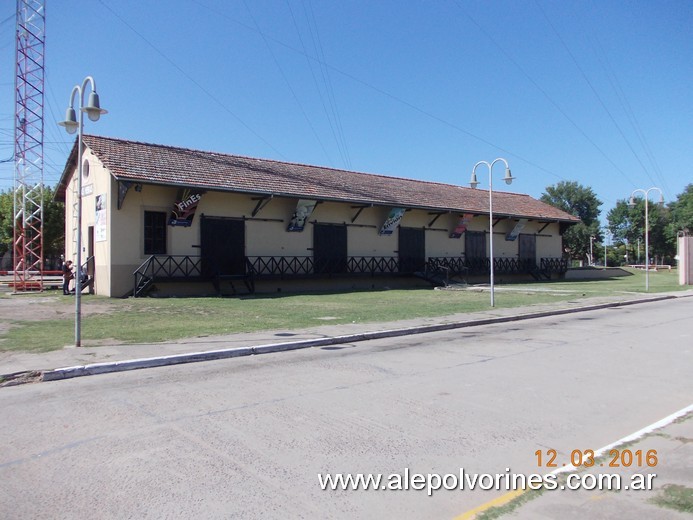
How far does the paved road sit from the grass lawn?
3600 mm

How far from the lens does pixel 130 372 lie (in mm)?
8969

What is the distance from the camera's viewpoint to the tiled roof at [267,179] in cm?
2361

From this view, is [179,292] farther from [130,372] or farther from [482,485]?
[482,485]

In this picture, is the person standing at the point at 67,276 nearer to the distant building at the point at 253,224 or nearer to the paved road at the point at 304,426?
the distant building at the point at 253,224

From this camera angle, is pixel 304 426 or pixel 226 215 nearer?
pixel 304 426

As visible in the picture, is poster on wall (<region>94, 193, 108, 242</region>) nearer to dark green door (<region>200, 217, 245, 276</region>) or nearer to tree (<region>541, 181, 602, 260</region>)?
dark green door (<region>200, 217, 245, 276</region>)

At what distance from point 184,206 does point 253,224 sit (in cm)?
399

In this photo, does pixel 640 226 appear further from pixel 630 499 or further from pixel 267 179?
pixel 630 499

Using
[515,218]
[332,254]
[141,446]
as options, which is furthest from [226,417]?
[515,218]

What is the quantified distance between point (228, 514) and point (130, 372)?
5.72 meters

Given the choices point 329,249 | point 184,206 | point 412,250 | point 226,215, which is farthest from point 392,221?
point 184,206

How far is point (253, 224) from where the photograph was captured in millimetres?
27234

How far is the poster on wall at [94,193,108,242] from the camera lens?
Answer: 23266 millimetres

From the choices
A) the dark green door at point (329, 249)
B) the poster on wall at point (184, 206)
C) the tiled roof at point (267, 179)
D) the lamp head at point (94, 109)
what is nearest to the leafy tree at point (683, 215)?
the tiled roof at point (267, 179)
